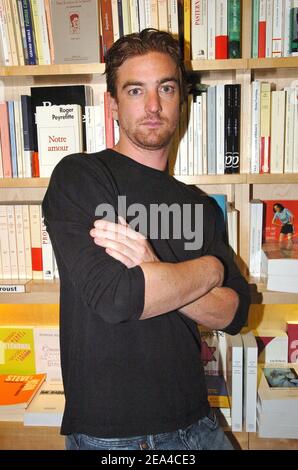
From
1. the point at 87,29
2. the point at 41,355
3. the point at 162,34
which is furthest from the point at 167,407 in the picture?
the point at 87,29

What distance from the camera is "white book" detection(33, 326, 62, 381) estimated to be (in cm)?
190

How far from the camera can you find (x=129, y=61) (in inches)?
52.9

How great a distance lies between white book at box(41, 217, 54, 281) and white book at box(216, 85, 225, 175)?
0.76 meters

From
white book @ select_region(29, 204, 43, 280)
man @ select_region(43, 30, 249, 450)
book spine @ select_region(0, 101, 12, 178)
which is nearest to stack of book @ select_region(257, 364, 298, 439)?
man @ select_region(43, 30, 249, 450)

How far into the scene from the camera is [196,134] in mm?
1644

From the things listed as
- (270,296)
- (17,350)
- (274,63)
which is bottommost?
(17,350)

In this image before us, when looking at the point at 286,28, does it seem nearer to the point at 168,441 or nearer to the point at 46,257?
the point at 46,257

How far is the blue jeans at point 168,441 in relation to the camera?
1159 millimetres

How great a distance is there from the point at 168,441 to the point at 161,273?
524mm

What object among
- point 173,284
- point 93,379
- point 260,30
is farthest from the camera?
point 260,30

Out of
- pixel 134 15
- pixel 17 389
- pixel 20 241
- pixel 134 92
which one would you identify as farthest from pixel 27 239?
pixel 134 15

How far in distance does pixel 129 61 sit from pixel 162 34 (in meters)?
0.16
